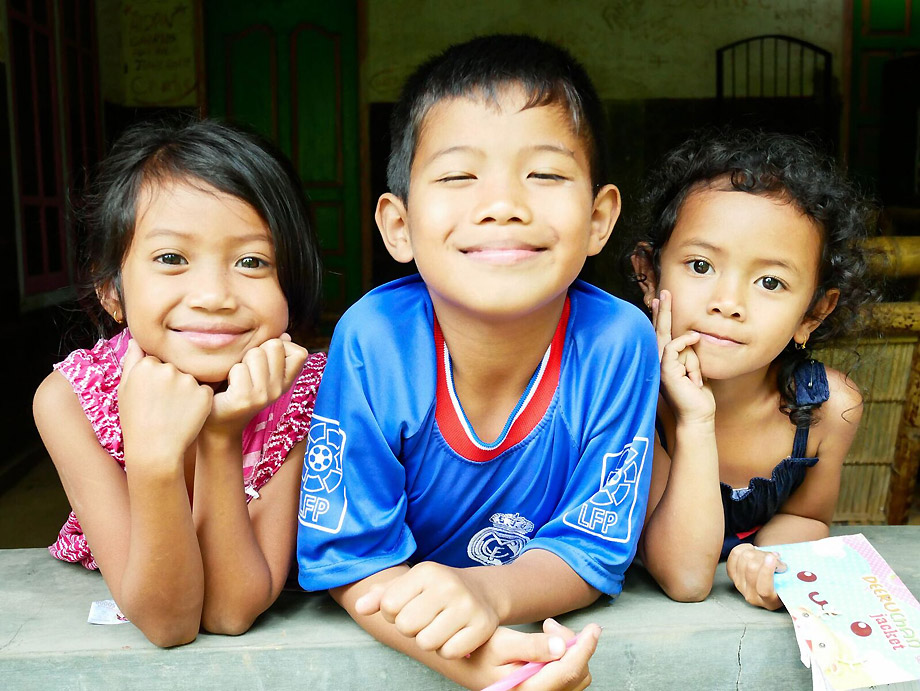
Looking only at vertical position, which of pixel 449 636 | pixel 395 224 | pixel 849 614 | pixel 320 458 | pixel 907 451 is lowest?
pixel 907 451

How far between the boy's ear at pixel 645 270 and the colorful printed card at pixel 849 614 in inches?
21.2

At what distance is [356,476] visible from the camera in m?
1.30

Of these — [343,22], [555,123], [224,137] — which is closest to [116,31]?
[343,22]

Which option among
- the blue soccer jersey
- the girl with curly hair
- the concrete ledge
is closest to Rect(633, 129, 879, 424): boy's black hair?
the girl with curly hair

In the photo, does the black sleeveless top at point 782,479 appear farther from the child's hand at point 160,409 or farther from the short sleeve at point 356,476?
the child's hand at point 160,409

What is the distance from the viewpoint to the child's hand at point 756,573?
4.58 feet

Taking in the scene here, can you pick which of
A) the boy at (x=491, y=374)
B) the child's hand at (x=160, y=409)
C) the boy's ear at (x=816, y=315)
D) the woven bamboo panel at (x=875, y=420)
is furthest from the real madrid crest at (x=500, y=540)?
the woven bamboo panel at (x=875, y=420)

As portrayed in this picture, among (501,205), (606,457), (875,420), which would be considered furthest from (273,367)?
(875,420)

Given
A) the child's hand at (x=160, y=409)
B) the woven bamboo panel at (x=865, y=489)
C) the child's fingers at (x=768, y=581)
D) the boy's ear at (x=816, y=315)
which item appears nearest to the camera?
the child's hand at (x=160, y=409)

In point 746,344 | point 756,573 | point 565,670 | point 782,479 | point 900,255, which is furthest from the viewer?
point 900,255

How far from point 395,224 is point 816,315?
33.7 inches

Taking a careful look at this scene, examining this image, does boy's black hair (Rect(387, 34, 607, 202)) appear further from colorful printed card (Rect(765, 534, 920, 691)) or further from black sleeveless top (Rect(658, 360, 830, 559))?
colorful printed card (Rect(765, 534, 920, 691))

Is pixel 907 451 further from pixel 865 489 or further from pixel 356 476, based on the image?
pixel 356 476

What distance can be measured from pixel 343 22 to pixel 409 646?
19.5 feet
